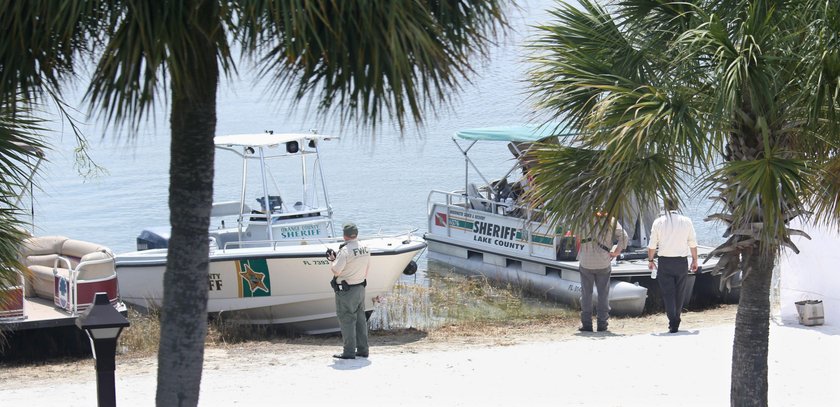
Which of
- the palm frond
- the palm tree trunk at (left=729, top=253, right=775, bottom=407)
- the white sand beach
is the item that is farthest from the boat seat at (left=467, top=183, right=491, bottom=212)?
the palm frond

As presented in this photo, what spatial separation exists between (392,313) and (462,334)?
184cm

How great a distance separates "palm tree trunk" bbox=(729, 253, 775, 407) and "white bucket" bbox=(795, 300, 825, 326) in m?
5.13

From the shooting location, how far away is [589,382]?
1063cm

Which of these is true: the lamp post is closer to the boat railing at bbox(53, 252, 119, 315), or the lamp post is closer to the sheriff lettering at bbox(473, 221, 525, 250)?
the boat railing at bbox(53, 252, 119, 315)

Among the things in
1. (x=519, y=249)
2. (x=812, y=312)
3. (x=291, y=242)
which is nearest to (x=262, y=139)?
(x=291, y=242)

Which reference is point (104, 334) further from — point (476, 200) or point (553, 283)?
point (476, 200)

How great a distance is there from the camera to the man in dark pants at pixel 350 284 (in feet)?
39.5

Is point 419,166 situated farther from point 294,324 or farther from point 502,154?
point 294,324

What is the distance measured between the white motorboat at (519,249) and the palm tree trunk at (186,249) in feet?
35.5

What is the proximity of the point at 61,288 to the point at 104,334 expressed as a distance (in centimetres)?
789

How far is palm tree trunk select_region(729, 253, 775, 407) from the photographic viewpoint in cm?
778

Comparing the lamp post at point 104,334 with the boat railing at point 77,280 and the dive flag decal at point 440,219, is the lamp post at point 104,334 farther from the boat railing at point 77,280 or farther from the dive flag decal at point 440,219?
the dive flag decal at point 440,219

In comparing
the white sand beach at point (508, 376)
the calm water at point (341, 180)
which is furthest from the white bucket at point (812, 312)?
the calm water at point (341, 180)

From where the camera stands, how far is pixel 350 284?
12125mm
